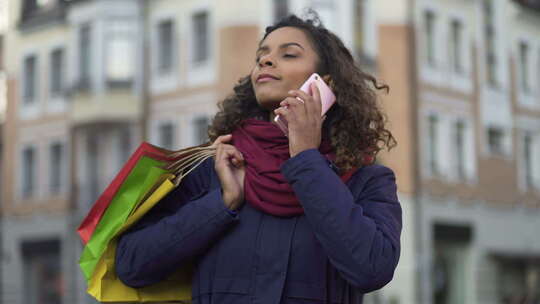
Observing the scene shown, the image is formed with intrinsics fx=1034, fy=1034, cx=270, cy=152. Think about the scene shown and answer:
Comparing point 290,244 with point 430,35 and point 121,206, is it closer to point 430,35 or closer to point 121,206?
point 121,206

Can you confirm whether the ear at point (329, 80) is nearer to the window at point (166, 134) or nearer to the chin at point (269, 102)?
the chin at point (269, 102)

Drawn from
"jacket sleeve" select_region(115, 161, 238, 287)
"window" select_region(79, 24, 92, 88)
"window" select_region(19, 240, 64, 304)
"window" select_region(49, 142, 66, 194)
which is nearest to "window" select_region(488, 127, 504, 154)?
"window" select_region(79, 24, 92, 88)

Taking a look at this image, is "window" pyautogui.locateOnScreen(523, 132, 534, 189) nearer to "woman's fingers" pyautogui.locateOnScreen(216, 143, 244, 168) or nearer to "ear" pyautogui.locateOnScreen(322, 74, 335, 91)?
"ear" pyautogui.locateOnScreen(322, 74, 335, 91)

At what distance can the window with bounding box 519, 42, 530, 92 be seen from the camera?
3512 cm

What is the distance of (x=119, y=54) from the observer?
3133 cm

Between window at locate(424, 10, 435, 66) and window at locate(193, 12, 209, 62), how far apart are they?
21.8 feet

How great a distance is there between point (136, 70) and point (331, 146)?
29.0 metres

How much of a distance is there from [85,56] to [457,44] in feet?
38.1

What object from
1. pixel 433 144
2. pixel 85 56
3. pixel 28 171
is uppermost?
pixel 85 56

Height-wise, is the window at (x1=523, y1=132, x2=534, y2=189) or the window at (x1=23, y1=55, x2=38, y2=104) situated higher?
the window at (x1=23, y1=55, x2=38, y2=104)

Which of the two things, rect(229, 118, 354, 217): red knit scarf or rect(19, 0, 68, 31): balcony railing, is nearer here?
rect(229, 118, 354, 217): red knit scarf

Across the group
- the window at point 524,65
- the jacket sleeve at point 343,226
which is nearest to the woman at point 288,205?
the jacket sleeve at point 343,226

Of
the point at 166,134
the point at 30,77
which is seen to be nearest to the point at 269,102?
the point at 166,134

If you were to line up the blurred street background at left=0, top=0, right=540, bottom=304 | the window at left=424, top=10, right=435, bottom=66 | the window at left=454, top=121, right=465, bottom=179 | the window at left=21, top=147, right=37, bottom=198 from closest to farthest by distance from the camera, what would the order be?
the blurred street background at left=0, top=0, right=540, bottom=304
the window at left=424, top=10, right=435, bottom=66
the window at left=454, top=121, right=465, bottom=179
the window at left=21, top=147, right=37, bottom=198
